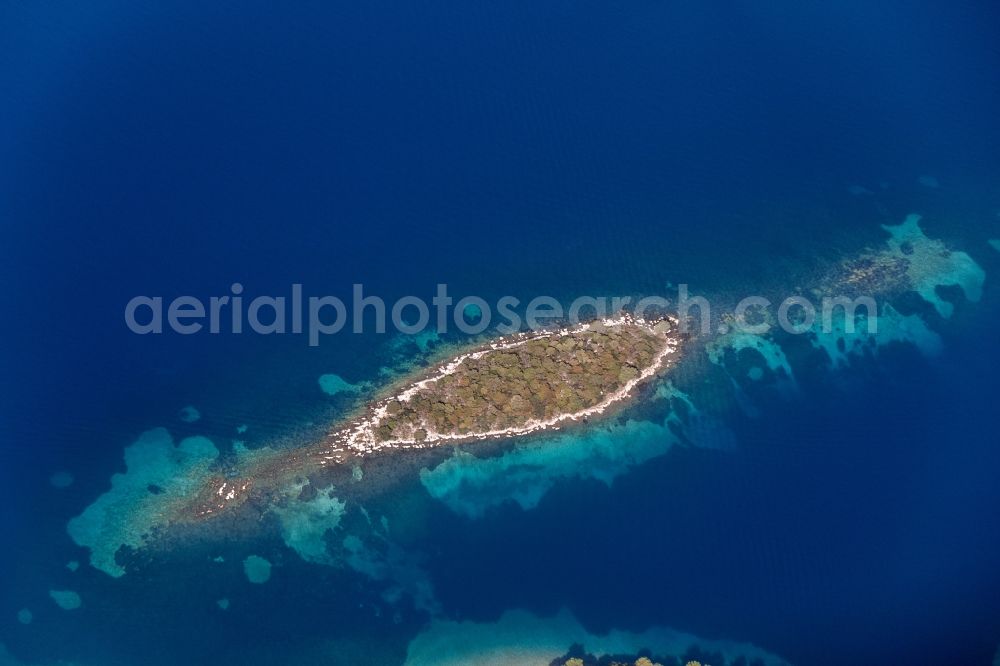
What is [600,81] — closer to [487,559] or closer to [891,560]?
[487,559]

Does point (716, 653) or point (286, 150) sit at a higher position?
point (286, 150)

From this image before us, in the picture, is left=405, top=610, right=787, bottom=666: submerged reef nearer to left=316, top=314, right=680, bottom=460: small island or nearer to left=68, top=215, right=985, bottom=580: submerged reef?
left=68, top=215, right=985, bottom=580: submerged reef

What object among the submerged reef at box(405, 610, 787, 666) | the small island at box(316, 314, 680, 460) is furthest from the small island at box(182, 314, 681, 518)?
the submerged reef at box(405, 610, 787, 666)

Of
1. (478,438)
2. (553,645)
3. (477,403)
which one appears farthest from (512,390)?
(553,645)

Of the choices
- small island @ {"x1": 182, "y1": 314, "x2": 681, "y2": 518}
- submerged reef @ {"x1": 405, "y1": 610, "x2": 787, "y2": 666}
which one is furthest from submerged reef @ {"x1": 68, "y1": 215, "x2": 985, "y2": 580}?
submerged reef @ {"x1": 405, "y1": 610, "x2": 787, "y2": 666}

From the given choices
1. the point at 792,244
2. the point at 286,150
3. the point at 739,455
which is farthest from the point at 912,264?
the point at 286,150

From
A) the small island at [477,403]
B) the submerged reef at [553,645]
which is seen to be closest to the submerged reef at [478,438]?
the small island at [477,403]

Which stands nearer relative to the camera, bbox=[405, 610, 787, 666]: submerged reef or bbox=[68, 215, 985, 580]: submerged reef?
bbox=[405, 610, 787, 666]: submerged reef

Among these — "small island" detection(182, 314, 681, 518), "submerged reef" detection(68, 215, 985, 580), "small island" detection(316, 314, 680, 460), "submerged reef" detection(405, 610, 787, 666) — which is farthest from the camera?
"small island" detection(316, 314, 680, 460)

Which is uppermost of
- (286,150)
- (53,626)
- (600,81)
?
(600,81)

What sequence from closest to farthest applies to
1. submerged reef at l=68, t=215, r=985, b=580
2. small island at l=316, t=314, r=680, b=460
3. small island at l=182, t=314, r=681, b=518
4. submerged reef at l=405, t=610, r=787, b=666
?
submerged reef at l=405, t=610, r=787, b=666
submerged reef at l=68, t=215, r=985, b=580
small island at l=182, t=314, r=681, b=518
small island at l=316, t=314, r=680, b=460

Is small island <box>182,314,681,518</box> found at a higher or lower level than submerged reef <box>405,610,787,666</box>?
higher
